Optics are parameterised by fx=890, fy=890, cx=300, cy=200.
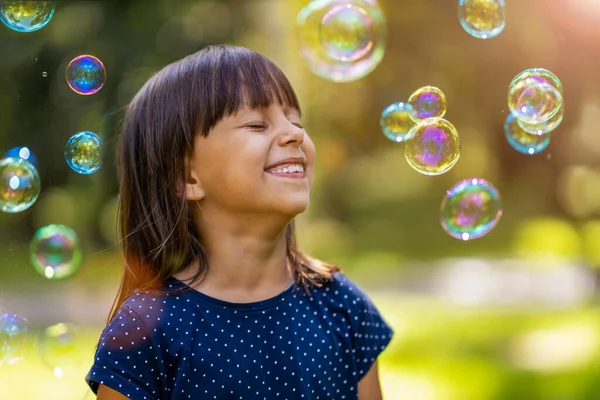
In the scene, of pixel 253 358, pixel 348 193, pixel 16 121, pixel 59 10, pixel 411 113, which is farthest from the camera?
pixel 348 193

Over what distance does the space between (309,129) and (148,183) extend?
6.39 meters

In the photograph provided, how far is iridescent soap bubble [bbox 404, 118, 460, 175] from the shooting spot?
8.43ft

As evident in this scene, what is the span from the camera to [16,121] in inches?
181

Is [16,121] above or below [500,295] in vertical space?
above

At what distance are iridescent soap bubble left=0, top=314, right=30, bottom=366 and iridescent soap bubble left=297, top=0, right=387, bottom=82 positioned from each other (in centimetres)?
118

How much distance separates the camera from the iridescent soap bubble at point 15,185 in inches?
101

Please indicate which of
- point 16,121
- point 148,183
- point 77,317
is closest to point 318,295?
point 148,183

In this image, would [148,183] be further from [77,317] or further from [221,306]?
[77,317]

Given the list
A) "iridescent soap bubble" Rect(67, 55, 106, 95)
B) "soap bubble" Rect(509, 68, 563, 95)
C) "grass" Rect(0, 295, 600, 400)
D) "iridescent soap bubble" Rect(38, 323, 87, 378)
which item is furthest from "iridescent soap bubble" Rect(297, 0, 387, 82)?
"grass" Rect(0, 295, 600, 400)

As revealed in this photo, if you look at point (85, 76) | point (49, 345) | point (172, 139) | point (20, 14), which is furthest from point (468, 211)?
point (20, 14)

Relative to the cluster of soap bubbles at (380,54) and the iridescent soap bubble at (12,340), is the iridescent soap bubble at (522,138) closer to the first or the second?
the cluster of soap bubbles at (380,54)

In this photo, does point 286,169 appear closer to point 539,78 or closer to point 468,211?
point 468,211

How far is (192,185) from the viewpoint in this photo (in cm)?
210

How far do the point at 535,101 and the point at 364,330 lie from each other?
0.95 metres
